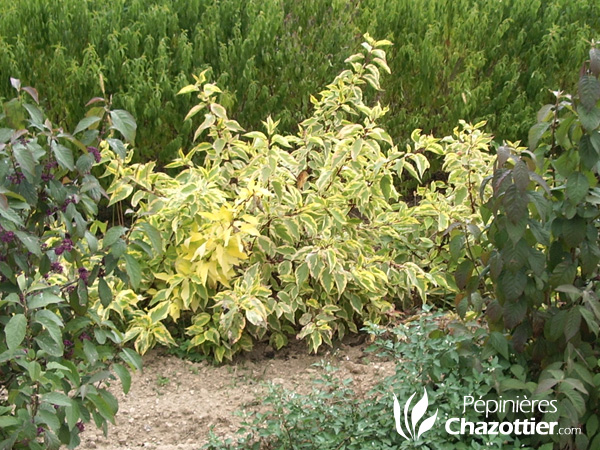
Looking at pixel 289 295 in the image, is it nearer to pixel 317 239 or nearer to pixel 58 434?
pixel 317 239

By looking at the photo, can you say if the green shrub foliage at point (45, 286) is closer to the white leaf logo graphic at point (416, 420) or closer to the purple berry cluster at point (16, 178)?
the purple berry cluster at point (16, 178)

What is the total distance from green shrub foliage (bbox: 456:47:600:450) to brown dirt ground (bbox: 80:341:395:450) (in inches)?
31.8

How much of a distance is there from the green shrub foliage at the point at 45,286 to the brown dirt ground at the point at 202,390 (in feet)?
2.51

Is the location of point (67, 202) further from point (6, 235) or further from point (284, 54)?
point (284, 54)

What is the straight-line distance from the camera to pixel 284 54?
5.35 m

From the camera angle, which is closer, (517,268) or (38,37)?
(517,268)

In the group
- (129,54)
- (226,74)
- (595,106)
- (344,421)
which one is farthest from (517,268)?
(129,54)

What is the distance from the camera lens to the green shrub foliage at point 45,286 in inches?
93.5


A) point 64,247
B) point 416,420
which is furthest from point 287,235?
point 64,247

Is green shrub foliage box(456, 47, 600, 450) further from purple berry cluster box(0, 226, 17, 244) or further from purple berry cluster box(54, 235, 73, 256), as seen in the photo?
purple berry cluster box(0, 226, 17, 244)

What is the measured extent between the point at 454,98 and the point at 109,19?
96.9 inches

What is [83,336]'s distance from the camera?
2713 millimetres

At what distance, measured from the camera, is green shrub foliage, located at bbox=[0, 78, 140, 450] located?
7.79 ft

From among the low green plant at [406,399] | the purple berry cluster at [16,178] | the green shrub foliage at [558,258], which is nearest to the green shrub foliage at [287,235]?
the low green plant at [406,399]
